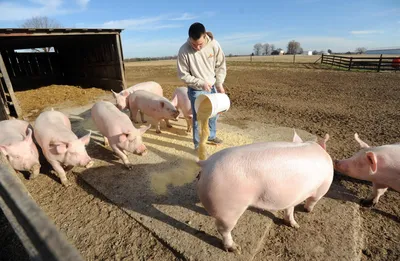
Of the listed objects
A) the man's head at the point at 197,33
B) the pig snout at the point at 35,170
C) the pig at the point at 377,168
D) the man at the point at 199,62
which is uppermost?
the man's head at the point at 197,33

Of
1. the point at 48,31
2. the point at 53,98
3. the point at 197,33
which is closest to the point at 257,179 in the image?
the point at 197,33

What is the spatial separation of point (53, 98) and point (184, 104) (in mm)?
6928

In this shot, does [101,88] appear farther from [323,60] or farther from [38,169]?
[323,60]

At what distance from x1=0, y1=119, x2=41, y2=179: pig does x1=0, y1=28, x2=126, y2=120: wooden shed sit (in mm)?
3667

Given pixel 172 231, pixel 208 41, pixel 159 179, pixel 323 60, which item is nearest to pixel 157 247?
pixel 172 231

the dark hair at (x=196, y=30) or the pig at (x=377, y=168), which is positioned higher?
the dark hair at (x=196, y=30)

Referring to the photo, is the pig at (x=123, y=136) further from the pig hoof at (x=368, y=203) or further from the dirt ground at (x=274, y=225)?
the pig hoof at (x=368, y=203)

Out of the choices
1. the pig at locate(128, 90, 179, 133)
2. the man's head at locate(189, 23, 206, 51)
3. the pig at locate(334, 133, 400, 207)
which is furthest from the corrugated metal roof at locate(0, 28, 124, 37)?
the pig at locate(334, 133, 400, 207)

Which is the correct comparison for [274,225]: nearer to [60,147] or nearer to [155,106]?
[60,147]

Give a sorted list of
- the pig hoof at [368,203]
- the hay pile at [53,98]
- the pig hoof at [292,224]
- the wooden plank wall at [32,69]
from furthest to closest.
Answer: the wooden plank wall at [32,69]
the hay pile at [53,98]
the pig hoof at [368,203]
the pig hoof at [292,224]

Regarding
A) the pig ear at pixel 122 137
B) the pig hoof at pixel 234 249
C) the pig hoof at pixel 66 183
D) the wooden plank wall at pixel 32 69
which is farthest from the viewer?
the wooden plank wall at pixel 32 69

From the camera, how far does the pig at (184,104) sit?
17.9ft

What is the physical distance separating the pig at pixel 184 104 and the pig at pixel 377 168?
3277mm

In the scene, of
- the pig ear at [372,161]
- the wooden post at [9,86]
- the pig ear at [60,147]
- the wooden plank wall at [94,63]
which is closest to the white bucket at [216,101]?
the pig ear at [372,161]
